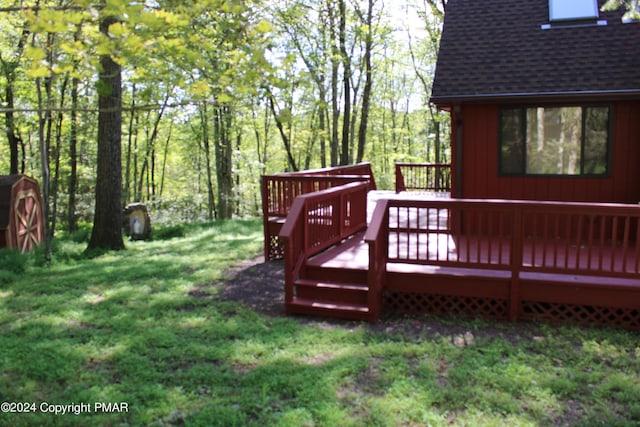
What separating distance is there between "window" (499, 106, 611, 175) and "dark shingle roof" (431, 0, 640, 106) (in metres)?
0.43

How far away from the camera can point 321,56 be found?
67.8ft

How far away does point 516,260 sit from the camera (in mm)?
5902

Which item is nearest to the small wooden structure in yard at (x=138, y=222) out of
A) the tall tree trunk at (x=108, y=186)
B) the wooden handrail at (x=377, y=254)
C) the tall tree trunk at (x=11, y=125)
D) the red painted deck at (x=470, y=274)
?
the tall tree trunk at (x=108, y=186)

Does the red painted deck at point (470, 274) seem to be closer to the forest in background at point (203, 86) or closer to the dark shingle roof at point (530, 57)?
the forest in background at point (203, 86)

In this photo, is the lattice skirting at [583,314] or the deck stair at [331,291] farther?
the deck stair at [331,291]

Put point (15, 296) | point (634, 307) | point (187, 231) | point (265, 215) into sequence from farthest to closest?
point (187, 231) < point (265, 215) < point (15, 296) < point (634, 307)

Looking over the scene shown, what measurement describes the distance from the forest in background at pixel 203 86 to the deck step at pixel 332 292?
1983mm

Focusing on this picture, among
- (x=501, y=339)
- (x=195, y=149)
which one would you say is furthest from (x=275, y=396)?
(x=195, y=149)

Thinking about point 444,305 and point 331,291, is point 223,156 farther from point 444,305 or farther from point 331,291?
point 444,305

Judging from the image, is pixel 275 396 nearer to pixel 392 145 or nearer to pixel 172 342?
pixel 172 342

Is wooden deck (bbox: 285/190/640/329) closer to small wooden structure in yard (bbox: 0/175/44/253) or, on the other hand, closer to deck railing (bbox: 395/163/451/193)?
deck railing (bbox: 395/163/451/193)

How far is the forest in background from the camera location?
332 centimetres

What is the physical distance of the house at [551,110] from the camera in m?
8.12

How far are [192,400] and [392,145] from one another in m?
33.0
